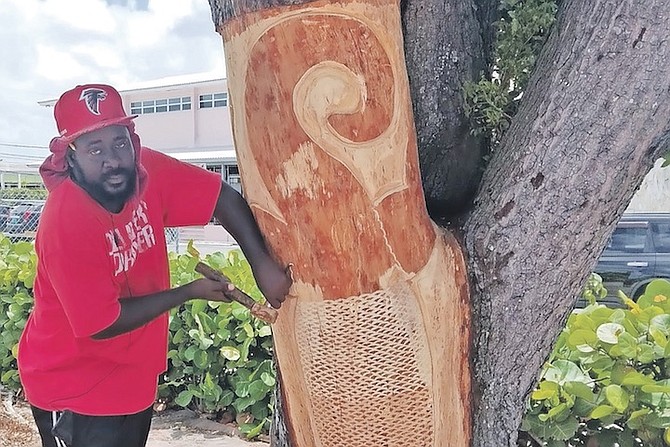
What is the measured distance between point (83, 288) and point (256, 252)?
0.47 m

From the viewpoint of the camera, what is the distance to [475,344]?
6.19ft

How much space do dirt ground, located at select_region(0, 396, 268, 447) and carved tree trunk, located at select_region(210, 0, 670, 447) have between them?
273 centimetres

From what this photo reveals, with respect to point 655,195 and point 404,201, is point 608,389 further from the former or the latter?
point 655,195

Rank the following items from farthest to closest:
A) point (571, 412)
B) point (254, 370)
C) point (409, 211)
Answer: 1. point (254, 370)
2. point (571, 412)
3. point (409, 211)

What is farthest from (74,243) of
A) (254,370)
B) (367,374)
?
(254,370)

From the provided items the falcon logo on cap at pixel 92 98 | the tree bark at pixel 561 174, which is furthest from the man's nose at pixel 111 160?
the tree bark at pixel 561 174

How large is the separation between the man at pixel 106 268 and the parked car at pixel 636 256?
22.5 ft

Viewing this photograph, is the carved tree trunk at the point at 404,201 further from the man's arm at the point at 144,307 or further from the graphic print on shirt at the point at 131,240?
the graphic print on shirt at the point at 131,240

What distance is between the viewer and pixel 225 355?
14.5 ft

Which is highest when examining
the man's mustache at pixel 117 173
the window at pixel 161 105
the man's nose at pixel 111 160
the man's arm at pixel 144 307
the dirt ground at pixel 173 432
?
the window at pixel 161 105

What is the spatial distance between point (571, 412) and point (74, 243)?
198 cm

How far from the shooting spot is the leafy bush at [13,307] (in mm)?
5434

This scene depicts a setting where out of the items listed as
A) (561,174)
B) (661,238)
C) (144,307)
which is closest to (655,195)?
(661,238)

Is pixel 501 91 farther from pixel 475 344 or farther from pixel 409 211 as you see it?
pixel 475 344
